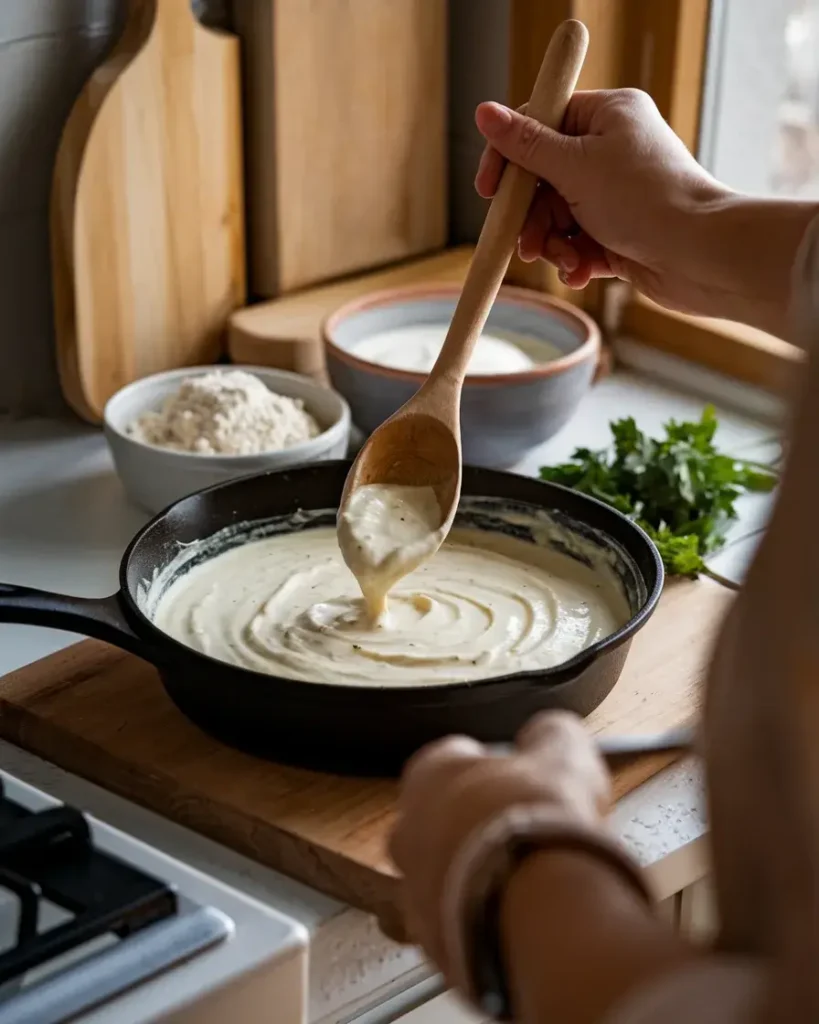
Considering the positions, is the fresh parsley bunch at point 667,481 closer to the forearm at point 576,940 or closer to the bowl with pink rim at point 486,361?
the bowl with pink rim at point 486,361

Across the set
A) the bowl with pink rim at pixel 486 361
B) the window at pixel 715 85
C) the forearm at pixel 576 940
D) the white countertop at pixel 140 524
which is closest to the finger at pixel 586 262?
the bowl with pink rim at pixel 486 361

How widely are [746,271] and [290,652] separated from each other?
37 centimetres

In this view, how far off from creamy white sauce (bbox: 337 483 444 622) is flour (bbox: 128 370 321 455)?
19 cm

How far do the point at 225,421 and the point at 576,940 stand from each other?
0.73 metres

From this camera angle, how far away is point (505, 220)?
3.41ft

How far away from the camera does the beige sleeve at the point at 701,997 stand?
A: 0.47 m

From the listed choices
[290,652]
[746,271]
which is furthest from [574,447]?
[290,652]

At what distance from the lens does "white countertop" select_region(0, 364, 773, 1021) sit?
81cm

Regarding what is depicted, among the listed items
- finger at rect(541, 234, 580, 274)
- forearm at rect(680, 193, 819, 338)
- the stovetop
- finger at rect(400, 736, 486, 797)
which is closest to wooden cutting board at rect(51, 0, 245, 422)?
finger at rect(541, 234, 580, 274)

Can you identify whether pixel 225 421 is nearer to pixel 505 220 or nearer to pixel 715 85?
pixel 505 220

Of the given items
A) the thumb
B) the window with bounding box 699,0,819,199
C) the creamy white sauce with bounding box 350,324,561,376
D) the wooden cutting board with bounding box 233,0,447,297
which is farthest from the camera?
the window with bounding box 699,0,819,199

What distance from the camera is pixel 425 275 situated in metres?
1.52

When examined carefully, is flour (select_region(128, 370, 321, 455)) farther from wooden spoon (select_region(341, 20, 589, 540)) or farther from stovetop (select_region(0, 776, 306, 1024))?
stovetop (select_region(0, 776, 306, 1024))

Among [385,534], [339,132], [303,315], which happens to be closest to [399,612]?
[385,534]
